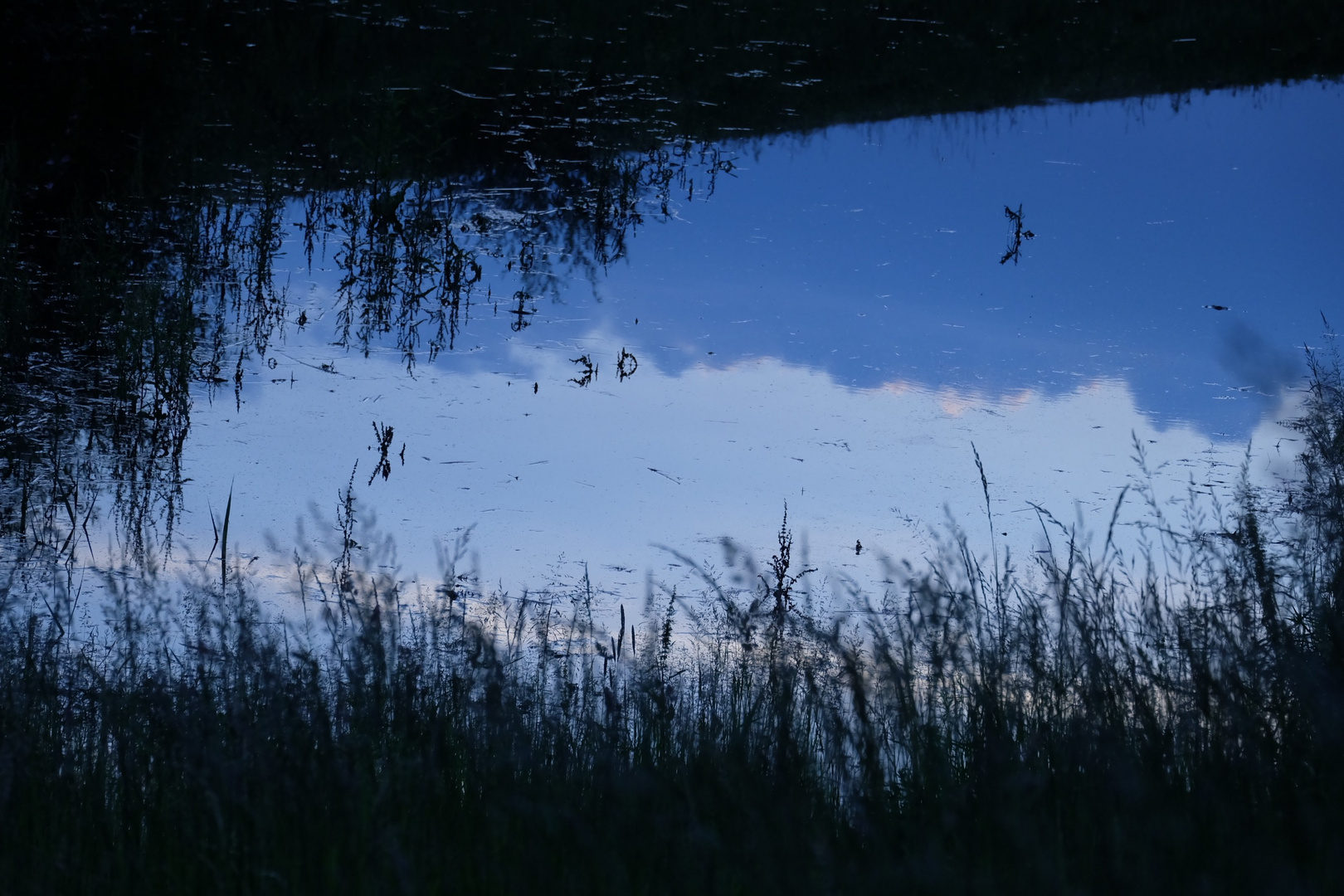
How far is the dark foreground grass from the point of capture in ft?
6.21

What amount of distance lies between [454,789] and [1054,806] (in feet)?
4.15

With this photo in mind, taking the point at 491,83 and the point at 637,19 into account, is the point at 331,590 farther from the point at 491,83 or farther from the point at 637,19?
the point at 637,19

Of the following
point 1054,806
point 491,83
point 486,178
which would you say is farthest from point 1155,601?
point 491,83

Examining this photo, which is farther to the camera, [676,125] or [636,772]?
[676,125]

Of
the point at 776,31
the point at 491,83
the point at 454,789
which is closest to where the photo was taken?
the point at 454,789

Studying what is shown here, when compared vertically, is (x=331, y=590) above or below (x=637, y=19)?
below

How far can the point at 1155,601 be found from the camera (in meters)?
2.65

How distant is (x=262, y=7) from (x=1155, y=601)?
34.4 feet

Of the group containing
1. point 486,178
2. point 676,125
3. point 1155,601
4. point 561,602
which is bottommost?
point 1155,601

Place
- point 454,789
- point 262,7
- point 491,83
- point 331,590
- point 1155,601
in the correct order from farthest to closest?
point 262,7, point 491,83, point 331,590, point 1155,601, point 454,789

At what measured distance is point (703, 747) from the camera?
8.15 feet

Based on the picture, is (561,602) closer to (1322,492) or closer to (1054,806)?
(1054,806)

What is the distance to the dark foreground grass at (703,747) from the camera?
74.5 inches

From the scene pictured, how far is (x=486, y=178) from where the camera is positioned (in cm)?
741
